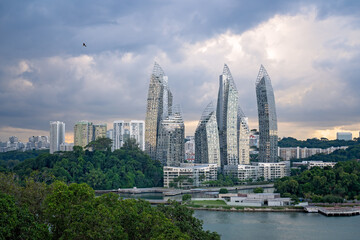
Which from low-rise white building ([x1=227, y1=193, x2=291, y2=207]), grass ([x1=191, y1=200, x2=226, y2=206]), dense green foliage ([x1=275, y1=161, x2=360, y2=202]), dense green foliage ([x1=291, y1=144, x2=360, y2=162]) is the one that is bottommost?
grass ([x1=191, y1=200, x2=226, y2=206])

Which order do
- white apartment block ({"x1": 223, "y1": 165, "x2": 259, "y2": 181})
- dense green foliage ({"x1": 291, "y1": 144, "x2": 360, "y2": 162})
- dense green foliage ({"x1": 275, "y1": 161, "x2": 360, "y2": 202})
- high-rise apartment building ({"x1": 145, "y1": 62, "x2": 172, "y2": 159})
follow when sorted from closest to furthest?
dense green foliage ({"x1": 275, "y1": 161, "x2": 360, "y2": 202}), white apartment block ({"x1": 223, "y1": 165, "x2": 259, "y2": 181}), high-rise apartment building ({"x1": 145, "y1": 62, "x2": 172, "y2": 159}), dense green foliage ({"x1": 291, "y1": 144, "x2": 360, "y2": 162})

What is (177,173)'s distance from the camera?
40625 millimetres

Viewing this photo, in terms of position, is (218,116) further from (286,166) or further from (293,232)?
(293,232)

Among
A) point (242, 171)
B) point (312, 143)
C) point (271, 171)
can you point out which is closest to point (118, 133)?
point (242, 171)

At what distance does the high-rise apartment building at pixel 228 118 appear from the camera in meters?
48.0

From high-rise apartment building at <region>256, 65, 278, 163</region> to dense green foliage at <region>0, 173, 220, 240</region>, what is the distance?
118ft

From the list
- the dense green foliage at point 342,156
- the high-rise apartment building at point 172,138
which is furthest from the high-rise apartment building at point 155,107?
the dense green foliage at point 342,156

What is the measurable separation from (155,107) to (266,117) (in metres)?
13.4

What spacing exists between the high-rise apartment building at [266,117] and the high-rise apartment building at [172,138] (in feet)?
29.3

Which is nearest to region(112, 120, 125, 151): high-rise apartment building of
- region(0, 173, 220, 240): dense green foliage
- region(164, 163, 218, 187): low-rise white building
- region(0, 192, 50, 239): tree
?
region(164, 163, 218, 187): low-rise white building

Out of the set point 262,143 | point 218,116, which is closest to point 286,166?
point 262,143

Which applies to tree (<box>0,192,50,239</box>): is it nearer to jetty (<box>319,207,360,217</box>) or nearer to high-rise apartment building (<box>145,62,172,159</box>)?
jetty (<box>319,207,360,217</box>)

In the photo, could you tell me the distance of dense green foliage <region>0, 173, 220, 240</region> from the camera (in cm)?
1038

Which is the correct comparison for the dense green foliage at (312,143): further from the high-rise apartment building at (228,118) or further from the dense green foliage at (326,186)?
the dense green foliage at (326,186)
